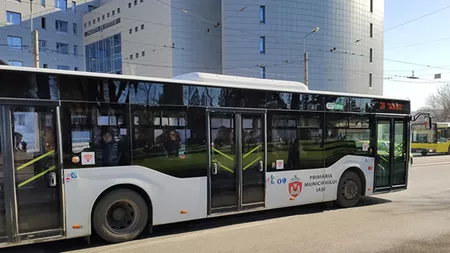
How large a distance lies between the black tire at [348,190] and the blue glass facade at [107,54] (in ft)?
153

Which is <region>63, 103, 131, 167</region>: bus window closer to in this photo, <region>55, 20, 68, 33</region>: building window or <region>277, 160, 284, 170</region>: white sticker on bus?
<region>277, 160, 284, 170</region>: white sticker on bus

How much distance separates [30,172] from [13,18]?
52.0 m

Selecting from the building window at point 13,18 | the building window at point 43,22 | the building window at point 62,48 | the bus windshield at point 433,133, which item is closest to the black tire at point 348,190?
the bus windshield at point 433,133

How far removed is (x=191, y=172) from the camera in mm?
6246

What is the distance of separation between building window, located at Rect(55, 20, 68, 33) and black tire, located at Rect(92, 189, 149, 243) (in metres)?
54.7

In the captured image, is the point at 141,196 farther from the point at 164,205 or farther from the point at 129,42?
the point at 129,42

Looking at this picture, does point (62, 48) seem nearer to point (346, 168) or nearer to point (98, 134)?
point (98, 134)

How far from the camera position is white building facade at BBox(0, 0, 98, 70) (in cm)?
4588

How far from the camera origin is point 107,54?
173 ft

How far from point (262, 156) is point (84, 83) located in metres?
3.72

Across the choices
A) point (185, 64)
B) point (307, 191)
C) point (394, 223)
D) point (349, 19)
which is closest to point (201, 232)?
point (307, 191)

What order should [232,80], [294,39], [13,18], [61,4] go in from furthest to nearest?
[61,4]
[13,18]
[294,39]
[232,80]

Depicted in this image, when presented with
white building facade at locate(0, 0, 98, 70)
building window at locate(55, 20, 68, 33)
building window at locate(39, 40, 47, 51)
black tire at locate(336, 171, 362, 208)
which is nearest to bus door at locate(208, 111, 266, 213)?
black tire at locate(336, 171, 362, 208)

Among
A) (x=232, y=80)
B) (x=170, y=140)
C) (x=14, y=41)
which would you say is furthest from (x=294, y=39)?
(x=14, y=41)
